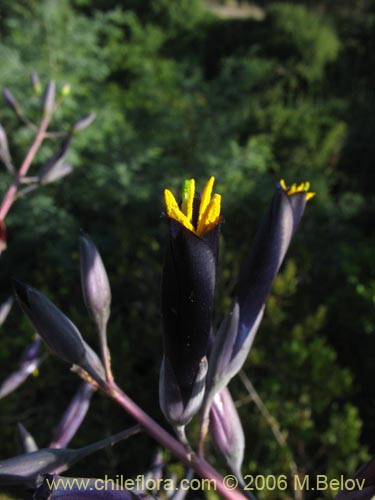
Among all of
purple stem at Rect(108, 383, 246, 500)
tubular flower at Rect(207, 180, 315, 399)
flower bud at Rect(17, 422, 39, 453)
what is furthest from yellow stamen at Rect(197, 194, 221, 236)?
flower bud at Rect(17, 422, 39, 453)

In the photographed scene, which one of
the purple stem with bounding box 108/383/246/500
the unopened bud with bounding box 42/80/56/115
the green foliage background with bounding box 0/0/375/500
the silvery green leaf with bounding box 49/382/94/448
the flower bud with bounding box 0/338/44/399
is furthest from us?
the green foliage background with bounding box 0/0/375/500

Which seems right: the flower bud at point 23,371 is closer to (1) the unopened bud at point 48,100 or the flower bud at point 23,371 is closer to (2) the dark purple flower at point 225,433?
(2) the dark purple flower at point 225,433

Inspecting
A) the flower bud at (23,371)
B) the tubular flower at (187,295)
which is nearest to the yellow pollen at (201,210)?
the tubular flower at (187,295)

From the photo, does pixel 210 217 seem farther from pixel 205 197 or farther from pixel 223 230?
pixel 223 230

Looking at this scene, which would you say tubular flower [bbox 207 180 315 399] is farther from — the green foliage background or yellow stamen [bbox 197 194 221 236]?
the green foliage background

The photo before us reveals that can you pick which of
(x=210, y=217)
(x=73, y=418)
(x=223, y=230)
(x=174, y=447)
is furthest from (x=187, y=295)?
(x=223, y=230)

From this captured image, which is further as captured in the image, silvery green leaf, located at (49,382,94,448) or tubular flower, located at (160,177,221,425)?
silvery green leaf, located at (49,382,94,448)

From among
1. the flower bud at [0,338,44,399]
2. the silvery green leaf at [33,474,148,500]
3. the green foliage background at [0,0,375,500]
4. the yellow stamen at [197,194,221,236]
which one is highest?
the yellow stamen at [197,194,221,236]
